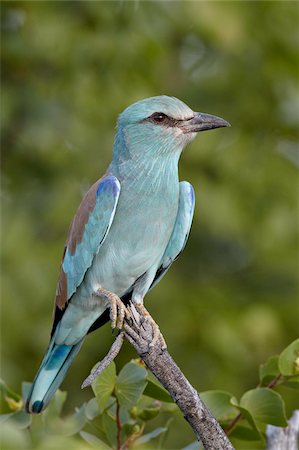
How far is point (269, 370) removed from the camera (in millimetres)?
3213

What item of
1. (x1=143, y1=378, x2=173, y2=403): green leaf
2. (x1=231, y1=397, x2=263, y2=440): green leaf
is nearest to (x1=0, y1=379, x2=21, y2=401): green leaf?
(x1=143, y1=378, x2=173, y2=403): green leaf

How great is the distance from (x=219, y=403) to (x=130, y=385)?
315 millimetres

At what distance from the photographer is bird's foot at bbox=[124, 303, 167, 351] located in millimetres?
3160

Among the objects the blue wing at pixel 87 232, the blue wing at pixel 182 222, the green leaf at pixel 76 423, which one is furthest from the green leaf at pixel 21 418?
the blue wing at pixel 182 222

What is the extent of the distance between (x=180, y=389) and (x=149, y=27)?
4.22m

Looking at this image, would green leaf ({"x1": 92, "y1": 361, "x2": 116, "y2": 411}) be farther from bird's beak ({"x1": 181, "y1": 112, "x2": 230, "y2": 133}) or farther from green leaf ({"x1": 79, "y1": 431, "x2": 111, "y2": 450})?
bird's beak ({"x1": 181, "y1": 112, "x2": 230, "y2": 133})

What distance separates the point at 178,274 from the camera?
22.6 ft

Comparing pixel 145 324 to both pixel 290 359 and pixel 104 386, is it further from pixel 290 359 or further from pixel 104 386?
pixel 290 359

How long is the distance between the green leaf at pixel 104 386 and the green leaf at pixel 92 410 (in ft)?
0.21


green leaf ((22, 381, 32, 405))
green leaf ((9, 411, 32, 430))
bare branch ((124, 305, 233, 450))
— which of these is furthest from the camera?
green leaf ((22, 381, 32, 405))

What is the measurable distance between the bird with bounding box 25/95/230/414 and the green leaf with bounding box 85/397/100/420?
A: 58cm

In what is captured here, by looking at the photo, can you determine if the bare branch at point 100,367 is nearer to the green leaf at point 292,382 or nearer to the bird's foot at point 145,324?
the bird's foot at point 145,324

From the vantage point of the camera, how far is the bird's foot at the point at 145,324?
316 centimetres

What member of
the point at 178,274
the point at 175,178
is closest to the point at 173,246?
the point at 175,178
